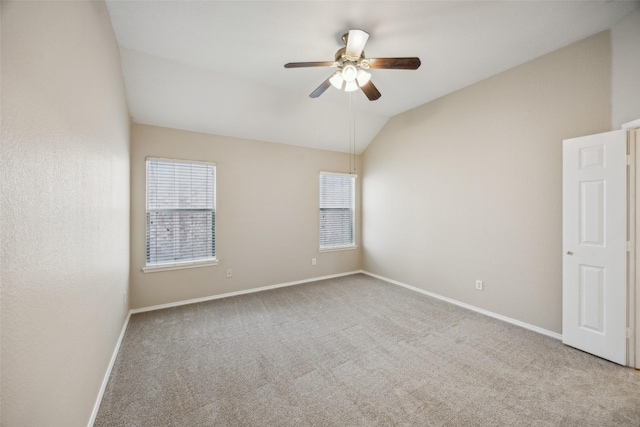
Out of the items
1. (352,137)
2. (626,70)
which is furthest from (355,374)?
(352,137)

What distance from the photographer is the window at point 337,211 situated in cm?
496

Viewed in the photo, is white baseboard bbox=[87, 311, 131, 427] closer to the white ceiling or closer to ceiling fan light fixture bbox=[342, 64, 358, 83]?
the white ceiling

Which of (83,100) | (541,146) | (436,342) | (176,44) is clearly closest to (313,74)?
(176,44)

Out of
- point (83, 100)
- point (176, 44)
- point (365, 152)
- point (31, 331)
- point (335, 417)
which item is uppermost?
point (176, 44)

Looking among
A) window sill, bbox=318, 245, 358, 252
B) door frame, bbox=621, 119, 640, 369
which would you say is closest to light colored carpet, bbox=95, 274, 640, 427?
door frame, bbox=621, 119, 640, 369

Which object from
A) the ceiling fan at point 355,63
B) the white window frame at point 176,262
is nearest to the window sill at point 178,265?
the white window frame at point 176,262

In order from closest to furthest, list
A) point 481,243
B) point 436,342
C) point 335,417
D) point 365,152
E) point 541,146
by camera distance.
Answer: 1. point 335,417
2. point 436,342
3. point 541,146
4. point 481,243
5. point 365,152

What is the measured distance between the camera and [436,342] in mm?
2596

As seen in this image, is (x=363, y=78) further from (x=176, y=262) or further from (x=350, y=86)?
(x=176, y=262)

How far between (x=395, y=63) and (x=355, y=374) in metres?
2.69

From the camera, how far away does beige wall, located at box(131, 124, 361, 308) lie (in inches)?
133

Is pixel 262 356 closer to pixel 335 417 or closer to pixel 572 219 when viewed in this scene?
pixel 335 417

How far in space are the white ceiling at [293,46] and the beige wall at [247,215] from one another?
0.33 metres

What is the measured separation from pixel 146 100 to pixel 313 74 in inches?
82.3
